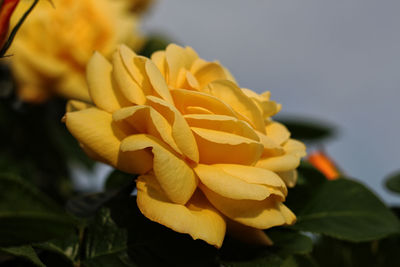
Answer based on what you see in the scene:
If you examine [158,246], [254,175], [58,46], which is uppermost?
[254,175]

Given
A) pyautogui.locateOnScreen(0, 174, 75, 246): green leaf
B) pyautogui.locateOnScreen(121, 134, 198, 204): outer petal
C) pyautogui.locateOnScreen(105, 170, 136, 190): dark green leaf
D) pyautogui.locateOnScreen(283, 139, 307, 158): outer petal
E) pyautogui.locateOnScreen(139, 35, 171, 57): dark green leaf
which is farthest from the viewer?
pyautogui.locateOnScreen(139, 35, 171, 57): dark green leaf

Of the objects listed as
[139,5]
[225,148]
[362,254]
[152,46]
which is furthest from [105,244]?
[139,5]

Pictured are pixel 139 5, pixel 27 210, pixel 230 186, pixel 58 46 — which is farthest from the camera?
pixel 139 5

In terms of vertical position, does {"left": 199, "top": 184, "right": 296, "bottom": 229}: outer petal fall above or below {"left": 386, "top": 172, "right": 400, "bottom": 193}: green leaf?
below

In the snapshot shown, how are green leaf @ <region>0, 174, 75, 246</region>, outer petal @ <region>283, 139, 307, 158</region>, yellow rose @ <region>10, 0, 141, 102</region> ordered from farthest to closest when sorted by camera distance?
yellow rose @ <region>10, 0, 141, 102</region>, outer petal @ <region>283, 139, 307, 158</region>, green leaf @ <region>0, 174, 75, 246</region>

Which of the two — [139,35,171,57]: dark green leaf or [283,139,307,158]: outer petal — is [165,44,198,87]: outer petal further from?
[139,35,171,57]: dark green leaf

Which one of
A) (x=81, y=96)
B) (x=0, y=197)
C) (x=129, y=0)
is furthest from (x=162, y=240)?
(x=129, y=0)

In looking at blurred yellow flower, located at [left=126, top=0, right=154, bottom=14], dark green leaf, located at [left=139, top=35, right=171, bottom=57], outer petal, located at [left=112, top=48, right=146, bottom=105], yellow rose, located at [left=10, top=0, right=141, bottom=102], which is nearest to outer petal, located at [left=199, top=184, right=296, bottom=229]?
outer petal, located at [left=112, top=48, right=146, bottom=105]

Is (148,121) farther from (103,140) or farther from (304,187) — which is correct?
(304,187)
